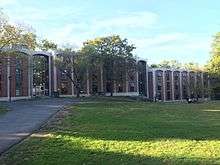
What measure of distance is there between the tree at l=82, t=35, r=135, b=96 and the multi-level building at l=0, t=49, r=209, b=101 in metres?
0.98

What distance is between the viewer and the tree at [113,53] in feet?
248

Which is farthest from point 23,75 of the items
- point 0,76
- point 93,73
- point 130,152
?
point 130,152

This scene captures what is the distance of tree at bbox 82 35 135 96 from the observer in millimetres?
75688

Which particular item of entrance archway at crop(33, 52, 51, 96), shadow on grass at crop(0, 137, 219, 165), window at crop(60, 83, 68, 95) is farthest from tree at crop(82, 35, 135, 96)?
shadow on grass at crop(0, 137, 219, 165)

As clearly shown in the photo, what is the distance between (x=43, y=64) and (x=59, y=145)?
→ 7626cm

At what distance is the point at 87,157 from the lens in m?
11.6

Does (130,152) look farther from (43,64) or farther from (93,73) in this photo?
(43,64)

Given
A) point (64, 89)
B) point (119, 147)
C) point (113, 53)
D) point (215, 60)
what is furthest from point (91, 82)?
point (119, 147)

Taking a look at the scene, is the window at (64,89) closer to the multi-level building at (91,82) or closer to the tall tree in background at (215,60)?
the multi-level building at (91,82)

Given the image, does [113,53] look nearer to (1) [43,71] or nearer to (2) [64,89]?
(2) [64,89]

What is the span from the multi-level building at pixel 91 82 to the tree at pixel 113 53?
38.5 inches

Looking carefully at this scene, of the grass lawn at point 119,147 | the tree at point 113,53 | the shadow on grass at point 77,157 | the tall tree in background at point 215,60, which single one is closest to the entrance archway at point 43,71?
the tree at point 113,53

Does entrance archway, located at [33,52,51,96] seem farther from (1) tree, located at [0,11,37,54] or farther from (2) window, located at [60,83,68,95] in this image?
(1) tree, located at [0,11,37,54]

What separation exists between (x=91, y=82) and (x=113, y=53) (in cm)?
1269
